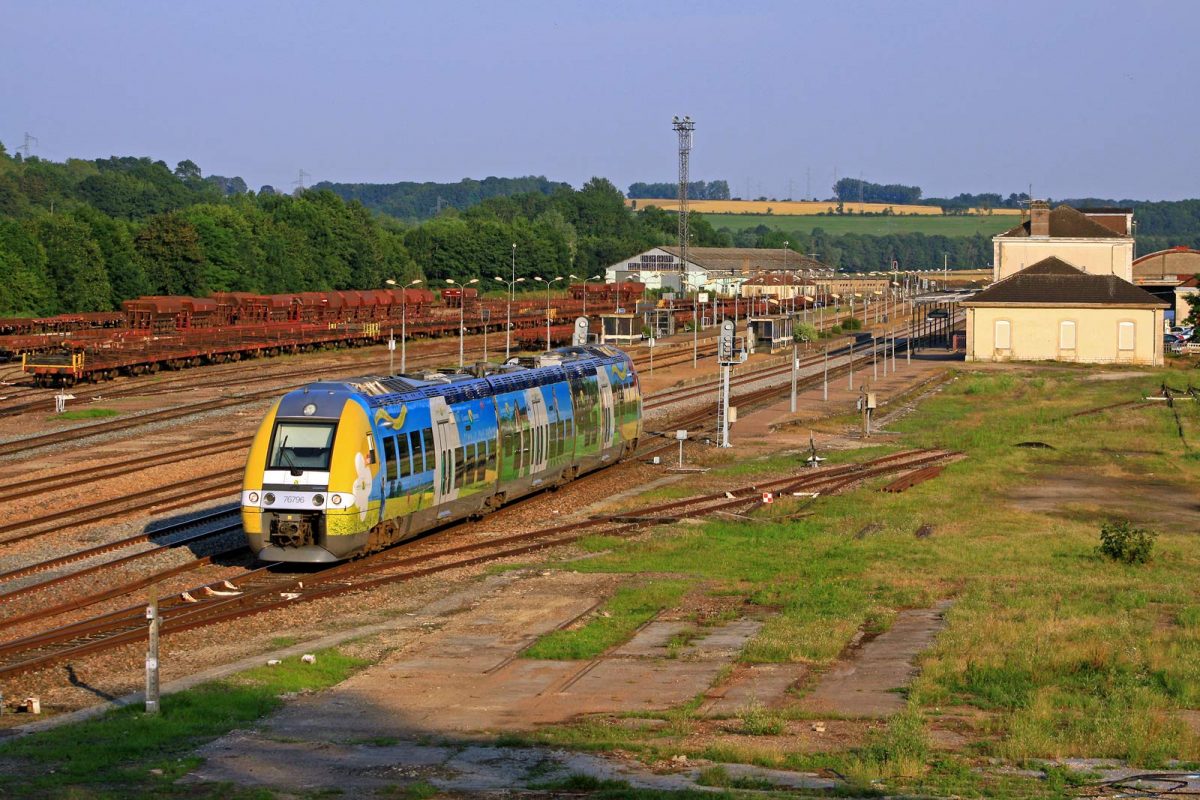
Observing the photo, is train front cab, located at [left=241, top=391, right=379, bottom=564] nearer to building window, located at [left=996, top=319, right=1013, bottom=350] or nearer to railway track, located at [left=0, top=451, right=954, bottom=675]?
railway track, located at [left=0, top=451, right=954, bottom=675]

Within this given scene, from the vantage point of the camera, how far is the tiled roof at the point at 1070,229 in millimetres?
108000

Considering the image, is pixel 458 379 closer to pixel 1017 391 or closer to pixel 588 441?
pixel 588 441

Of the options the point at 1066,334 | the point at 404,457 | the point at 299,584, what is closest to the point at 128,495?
the point at 404,457

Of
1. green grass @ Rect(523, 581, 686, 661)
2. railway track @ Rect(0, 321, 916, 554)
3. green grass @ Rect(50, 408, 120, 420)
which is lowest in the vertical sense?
green grass @ Rect(523, 581, 686, 661)

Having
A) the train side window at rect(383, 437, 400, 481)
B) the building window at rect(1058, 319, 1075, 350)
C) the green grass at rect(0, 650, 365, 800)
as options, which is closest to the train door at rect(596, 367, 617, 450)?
the train side window at rect(383, 437, 400, 481)

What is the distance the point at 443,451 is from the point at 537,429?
5.69 metres

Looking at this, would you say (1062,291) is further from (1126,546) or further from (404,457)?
(404,457)

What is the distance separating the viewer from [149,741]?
634 inches

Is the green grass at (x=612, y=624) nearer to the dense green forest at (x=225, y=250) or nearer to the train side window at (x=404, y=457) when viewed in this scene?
the train side window at (x=404, y=457)

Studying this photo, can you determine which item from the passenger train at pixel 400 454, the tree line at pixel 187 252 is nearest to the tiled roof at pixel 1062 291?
the passenger train at pixel 400 454

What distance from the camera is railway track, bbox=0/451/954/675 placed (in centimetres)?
2133

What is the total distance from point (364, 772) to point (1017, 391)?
211 feet

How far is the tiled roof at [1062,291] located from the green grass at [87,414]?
54.4 m

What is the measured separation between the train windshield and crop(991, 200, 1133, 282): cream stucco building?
88365 millimetres
